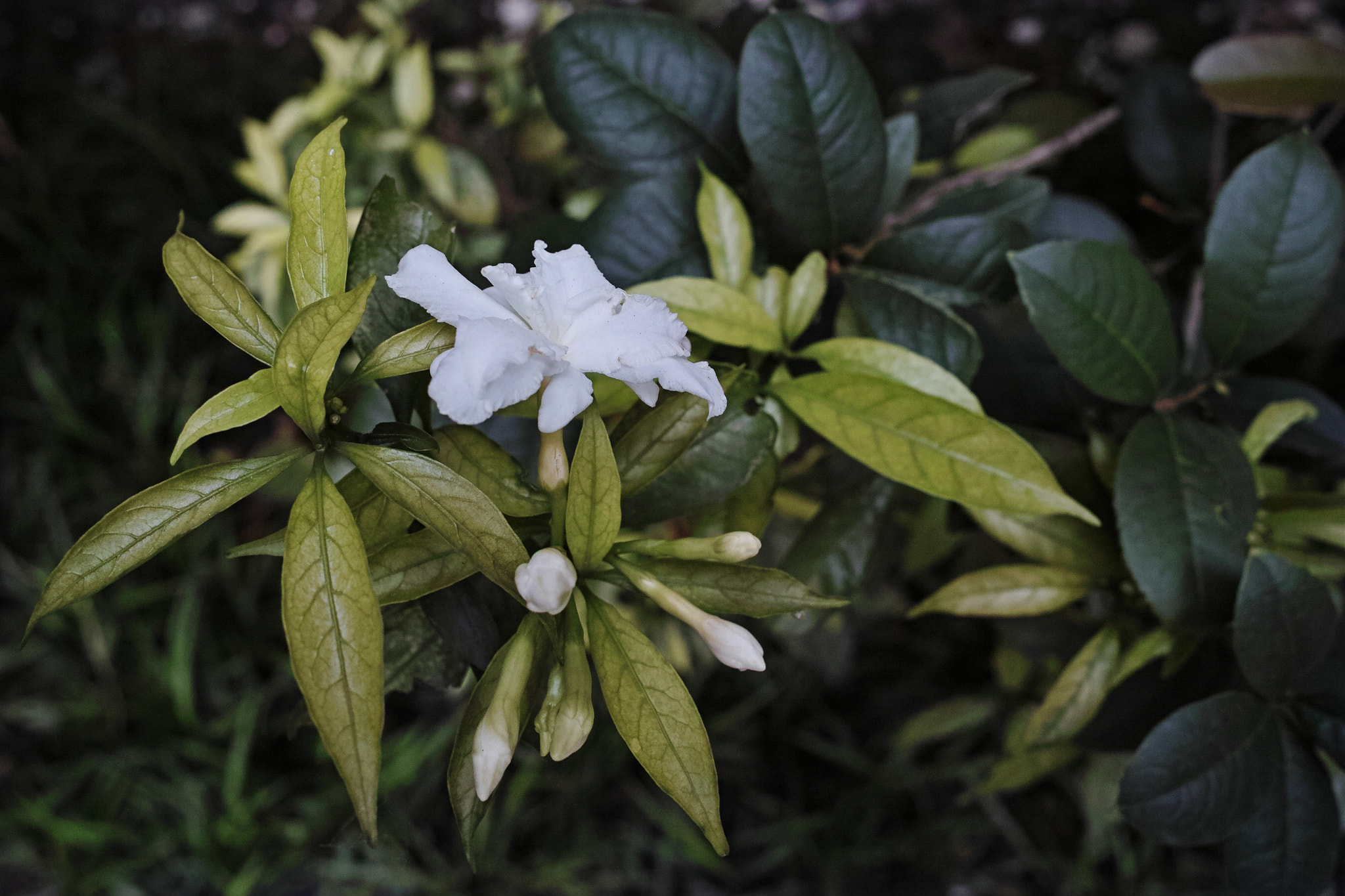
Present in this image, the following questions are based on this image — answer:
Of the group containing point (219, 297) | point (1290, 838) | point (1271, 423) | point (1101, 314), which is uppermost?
point (219, 297)

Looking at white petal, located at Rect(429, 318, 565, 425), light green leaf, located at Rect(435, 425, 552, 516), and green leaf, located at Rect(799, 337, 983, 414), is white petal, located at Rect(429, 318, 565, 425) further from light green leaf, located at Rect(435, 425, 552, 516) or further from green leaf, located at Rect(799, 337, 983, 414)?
green leaf, located at Rect(799, 337, 983, 414)

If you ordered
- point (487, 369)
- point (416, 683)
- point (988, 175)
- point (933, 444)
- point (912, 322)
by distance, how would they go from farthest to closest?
1. point (416, 683)
2. point (988, 175)
3. point (912, 322)
4. point (933, 444)
5. point (487, 369)

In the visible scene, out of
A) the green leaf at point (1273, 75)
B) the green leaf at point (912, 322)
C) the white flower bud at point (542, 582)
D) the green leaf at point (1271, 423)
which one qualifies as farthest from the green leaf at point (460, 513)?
the green leaf at point (1273, 75)

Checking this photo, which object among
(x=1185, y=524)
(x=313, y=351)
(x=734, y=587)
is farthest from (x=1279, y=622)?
(x=313, y=351)

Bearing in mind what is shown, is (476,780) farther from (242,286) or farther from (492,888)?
(492,888)

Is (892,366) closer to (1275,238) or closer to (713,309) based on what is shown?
(713,309)

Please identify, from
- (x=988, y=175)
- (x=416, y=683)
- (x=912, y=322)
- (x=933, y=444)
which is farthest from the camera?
(x=416, y=683)
